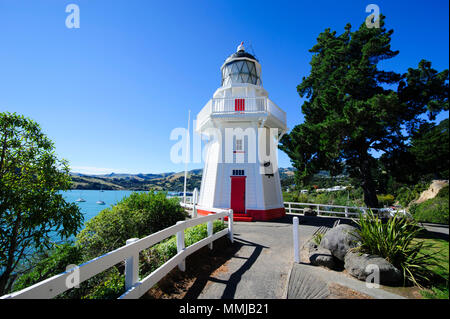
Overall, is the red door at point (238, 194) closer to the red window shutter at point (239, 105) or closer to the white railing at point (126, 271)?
the red window shutter at point (239, 105)

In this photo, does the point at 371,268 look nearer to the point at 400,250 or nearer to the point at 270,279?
the point at 400,250

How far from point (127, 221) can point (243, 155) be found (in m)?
8.64

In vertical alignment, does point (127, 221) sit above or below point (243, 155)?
below

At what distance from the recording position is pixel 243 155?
1388cm

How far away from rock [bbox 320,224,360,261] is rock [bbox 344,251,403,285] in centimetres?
35

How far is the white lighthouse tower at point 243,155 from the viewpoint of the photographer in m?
13.2

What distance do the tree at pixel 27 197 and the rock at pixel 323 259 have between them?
19.5ft

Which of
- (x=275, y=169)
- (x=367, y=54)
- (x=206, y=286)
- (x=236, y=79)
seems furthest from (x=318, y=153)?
(x=206, y=286)

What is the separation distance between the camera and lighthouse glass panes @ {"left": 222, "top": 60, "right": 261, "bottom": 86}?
53.7ft

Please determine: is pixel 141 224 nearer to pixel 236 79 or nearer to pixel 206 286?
pixel 206 286

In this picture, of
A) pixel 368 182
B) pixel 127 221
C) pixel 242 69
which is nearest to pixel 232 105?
pixel 242 69

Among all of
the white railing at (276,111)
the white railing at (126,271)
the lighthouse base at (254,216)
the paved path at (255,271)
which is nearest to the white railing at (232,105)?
the white railing at (276,111)

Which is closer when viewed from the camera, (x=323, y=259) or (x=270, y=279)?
(x=270, y=279)

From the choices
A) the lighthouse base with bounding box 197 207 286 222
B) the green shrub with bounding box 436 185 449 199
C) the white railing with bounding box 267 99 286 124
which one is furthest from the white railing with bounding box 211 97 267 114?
the green shrub with bounding box 436 185 449 199
